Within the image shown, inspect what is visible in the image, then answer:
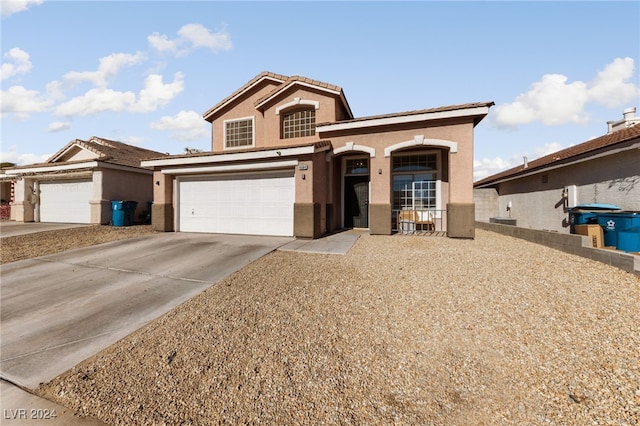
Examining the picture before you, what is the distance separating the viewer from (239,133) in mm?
14617

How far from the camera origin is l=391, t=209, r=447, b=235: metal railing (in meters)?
11.2

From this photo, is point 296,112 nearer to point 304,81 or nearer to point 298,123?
point 298,123

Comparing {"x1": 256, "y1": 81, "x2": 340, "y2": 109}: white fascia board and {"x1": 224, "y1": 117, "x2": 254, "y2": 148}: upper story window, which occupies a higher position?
{"x1": 256, "y1": 81, "x2": 340, "y2": 109}: white fascia board

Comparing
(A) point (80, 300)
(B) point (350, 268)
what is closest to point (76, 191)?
(A) point (80, 300)

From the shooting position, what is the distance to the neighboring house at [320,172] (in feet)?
31.4

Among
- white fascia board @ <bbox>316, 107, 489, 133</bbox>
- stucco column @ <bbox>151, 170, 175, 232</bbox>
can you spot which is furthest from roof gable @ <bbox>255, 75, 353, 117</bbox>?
stucco column @ <bbox>151, 170, 175, 232</bbox>

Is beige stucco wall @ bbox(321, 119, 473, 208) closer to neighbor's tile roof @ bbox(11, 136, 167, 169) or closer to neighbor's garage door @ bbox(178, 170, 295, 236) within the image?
neighbor's garage door @ bbox(178, 170, 295, 236)

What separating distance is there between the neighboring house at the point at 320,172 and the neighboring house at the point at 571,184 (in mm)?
4367

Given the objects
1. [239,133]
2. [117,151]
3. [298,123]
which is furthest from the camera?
[117,151]

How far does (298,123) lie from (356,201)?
5.07m

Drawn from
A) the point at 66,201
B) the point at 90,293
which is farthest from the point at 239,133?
the point at 66,201

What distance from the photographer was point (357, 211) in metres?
12.6

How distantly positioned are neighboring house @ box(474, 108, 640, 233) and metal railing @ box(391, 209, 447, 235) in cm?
498

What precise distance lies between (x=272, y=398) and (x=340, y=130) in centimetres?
1033
